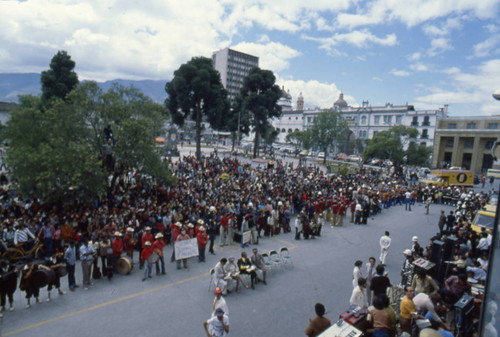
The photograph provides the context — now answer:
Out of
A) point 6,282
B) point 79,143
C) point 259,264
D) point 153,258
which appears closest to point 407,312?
point 259,264

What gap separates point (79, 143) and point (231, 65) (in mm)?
122708

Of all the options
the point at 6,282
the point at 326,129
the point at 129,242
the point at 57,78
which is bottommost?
the point at 129,242

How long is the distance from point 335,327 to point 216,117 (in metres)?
38.5

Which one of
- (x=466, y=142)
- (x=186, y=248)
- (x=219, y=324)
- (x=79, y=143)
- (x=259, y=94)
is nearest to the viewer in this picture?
(x=219, y=324)

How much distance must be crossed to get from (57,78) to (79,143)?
871 inches

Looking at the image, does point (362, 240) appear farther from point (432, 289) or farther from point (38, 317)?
point (38, 317)

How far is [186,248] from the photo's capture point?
1209 cm

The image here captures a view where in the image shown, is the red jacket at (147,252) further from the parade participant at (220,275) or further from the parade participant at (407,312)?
the parade participant at (407,312)

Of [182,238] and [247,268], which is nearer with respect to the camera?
[247,268]

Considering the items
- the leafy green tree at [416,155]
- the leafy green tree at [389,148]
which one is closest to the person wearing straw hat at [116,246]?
the leafy green tree at [389,148]

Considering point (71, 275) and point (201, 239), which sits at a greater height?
point (201, 239)

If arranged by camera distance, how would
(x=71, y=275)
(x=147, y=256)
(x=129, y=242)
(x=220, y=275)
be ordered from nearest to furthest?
(x=220, y=275) < (x=71, y=275) < (x=147, y=256) < (x=129, y=242)

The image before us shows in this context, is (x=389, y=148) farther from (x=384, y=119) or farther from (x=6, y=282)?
(x=6, y=282)

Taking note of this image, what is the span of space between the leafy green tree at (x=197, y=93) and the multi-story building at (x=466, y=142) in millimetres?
49239
